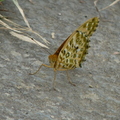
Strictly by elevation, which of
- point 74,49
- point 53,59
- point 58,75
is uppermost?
point 74,49

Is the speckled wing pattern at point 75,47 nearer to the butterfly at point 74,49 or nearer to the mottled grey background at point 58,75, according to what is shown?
the butterfly at point 74,49

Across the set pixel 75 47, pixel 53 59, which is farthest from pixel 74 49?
pixel 53 59

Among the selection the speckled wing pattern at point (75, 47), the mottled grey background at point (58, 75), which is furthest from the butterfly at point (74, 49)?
the mottled grey background at point (58, 75)

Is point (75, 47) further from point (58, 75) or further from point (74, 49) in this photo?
point (58, 75)

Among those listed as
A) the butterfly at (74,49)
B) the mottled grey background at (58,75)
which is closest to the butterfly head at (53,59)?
the butterfly at (74,49)

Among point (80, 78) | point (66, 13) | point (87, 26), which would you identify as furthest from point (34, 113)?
point (66, 13)

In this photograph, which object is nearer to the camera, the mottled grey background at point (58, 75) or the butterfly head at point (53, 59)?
the mottled grey background at point (58, 75)

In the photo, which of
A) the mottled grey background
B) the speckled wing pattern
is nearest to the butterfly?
the speckled wing pattern

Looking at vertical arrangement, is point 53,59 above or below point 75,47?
below
